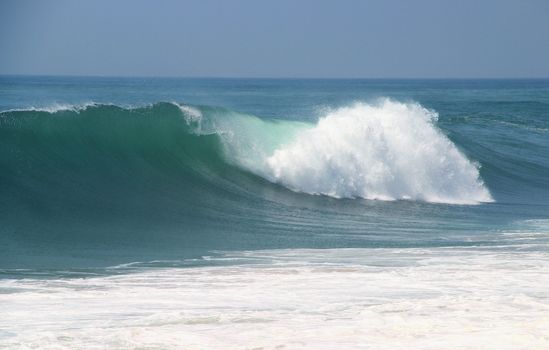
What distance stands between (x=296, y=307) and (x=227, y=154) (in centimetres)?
900

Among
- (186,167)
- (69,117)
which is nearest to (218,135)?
(186,167)

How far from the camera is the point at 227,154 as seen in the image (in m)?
15.5

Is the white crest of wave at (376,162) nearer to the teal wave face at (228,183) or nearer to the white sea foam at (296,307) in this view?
the teal wave face at (228,183)

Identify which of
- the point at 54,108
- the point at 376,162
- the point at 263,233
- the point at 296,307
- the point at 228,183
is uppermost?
the point at 54,108

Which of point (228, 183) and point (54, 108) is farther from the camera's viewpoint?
point (54, 108)

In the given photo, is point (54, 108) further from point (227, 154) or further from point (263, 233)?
point (263, 233)

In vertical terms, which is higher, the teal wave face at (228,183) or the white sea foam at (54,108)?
the white sea foam at (54,108)

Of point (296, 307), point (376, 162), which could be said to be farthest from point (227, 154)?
point (296, 307)

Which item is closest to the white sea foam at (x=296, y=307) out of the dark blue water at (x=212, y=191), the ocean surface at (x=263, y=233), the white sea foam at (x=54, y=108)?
the ocean surface at (x=263, y=233)

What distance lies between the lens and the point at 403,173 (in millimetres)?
15266

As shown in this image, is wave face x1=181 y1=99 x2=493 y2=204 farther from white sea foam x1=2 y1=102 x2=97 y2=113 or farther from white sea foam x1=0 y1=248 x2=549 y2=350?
white sea foam x1=0 y1=248 x2=549 y2=350

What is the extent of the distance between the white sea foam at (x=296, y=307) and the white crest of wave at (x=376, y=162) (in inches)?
233

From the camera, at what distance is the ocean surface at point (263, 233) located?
240 inches

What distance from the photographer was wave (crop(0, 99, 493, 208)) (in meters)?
13.6
